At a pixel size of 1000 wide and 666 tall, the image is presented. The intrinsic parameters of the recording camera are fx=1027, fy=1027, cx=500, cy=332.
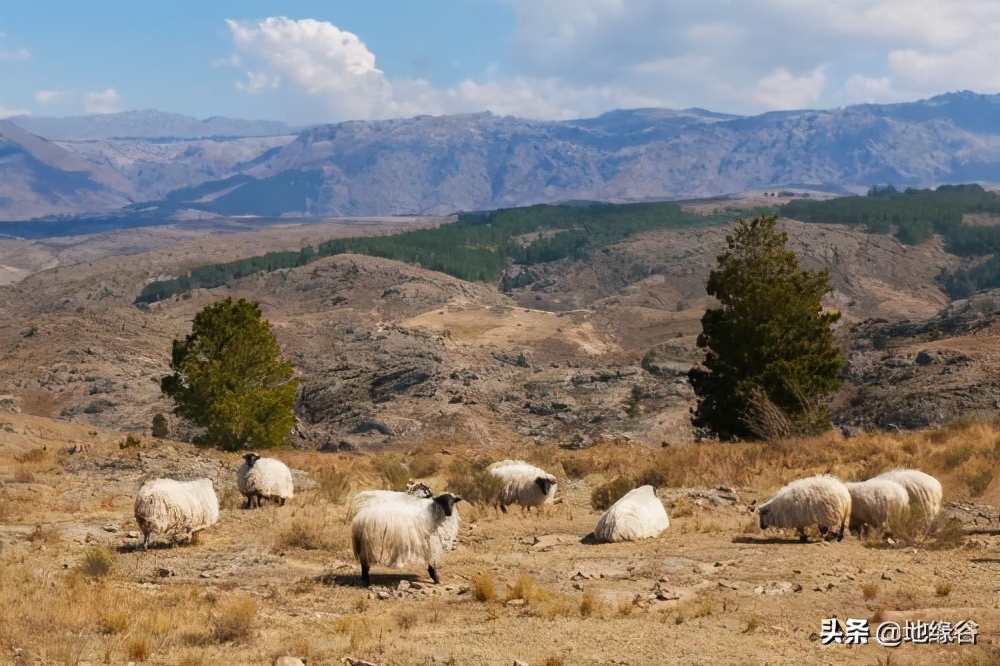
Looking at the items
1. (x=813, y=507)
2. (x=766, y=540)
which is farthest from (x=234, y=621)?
(x=813, y=507)

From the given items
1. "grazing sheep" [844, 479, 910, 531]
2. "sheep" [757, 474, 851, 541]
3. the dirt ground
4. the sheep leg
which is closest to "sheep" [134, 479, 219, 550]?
the dirt ground

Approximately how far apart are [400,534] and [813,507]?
288 inches

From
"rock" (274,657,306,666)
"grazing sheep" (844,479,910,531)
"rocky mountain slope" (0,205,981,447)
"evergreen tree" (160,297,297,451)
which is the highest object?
"grazing sheep" (844,479,910,531)

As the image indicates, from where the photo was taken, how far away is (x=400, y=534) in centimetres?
1561

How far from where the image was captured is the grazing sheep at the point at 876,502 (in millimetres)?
17875

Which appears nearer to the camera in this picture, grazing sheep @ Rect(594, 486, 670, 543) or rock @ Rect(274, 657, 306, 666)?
rock @ Rect(274, 657, 306, 666)

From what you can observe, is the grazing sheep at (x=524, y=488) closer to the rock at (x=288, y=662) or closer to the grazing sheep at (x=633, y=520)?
the grazing sheep at (x=633, y=520)

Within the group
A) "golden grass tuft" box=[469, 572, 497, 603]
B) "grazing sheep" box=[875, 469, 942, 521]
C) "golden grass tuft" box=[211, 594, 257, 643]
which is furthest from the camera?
"grazing sheep" box=[875, 469, 942, 521]

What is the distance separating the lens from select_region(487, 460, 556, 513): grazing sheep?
76.9ft

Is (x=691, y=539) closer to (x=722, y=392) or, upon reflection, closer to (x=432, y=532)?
(x=432, y=532)

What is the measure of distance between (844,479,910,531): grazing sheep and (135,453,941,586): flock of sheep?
17 millimetres

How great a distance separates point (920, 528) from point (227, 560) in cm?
1181

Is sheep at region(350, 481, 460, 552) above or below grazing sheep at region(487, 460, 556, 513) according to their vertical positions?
above

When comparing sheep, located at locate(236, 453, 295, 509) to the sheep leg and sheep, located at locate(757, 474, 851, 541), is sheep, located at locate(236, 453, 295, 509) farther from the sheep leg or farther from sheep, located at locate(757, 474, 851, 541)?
sheep, located at locate(757, 474, 851, 541)
